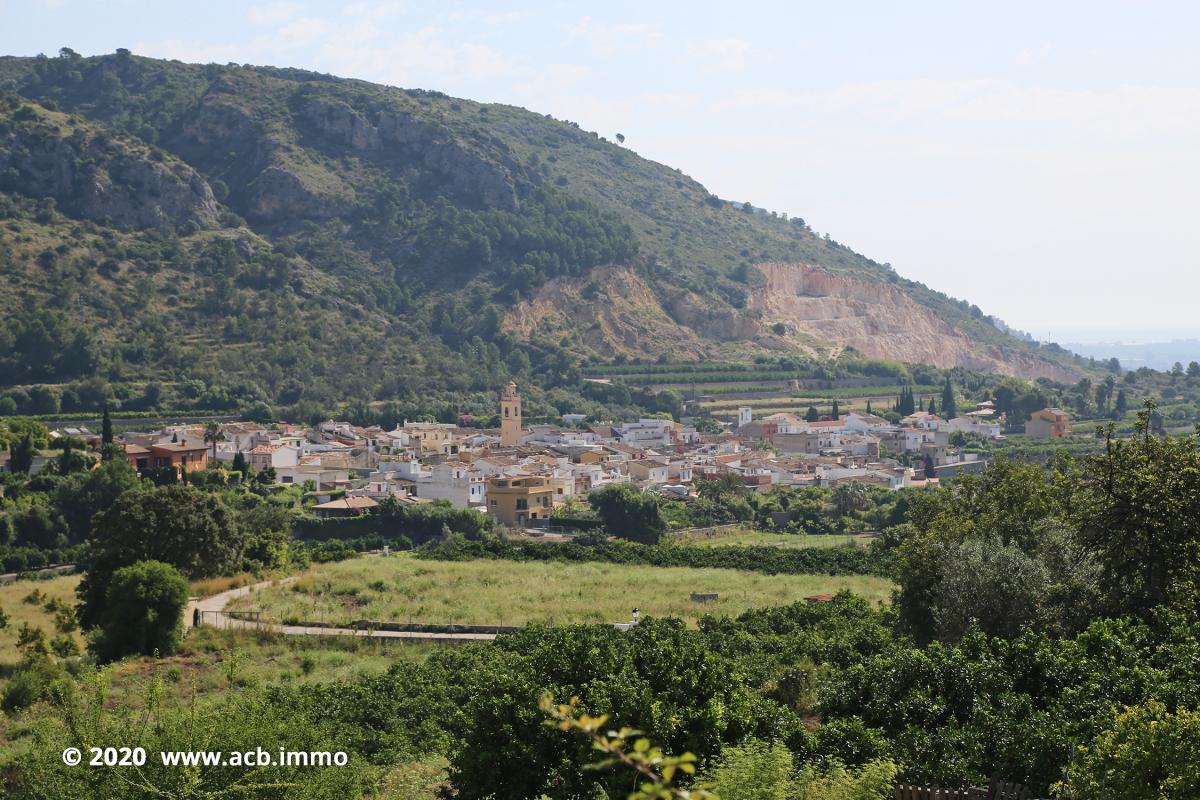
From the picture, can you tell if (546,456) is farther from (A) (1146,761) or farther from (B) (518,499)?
(A) (1146,761)

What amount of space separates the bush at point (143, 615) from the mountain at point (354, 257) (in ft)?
159

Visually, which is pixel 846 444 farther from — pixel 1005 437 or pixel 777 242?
pixel 777 242

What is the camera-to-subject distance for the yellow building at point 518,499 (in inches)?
2071

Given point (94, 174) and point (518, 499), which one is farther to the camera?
point (94, 174)

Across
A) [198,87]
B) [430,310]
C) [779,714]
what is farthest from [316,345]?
[779,714]

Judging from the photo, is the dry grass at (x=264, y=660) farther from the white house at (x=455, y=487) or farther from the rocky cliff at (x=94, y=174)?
the rocky cliff at (x=94, y=174)

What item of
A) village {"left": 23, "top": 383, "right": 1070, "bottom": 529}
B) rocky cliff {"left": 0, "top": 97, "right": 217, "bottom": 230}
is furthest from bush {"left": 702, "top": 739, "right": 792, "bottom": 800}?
rocky cliff {"left": 0, "top": 97, "right": 217, "bottom": 230}

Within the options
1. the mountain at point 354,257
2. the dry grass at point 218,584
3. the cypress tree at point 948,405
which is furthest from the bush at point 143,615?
the cypress tree at point 948,405

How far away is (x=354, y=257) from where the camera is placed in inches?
4203

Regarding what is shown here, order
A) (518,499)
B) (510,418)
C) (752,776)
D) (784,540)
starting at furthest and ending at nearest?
(510,418), (518,499), (784,540), (752,776)

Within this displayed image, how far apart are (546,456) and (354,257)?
48770mm

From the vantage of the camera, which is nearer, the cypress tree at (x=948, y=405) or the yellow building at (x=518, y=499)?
the yellow building at (x=518, y=499)

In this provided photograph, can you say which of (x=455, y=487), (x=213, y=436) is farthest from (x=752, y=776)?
(x=213, y=436)

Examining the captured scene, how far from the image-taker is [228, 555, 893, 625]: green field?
99.0 feet
